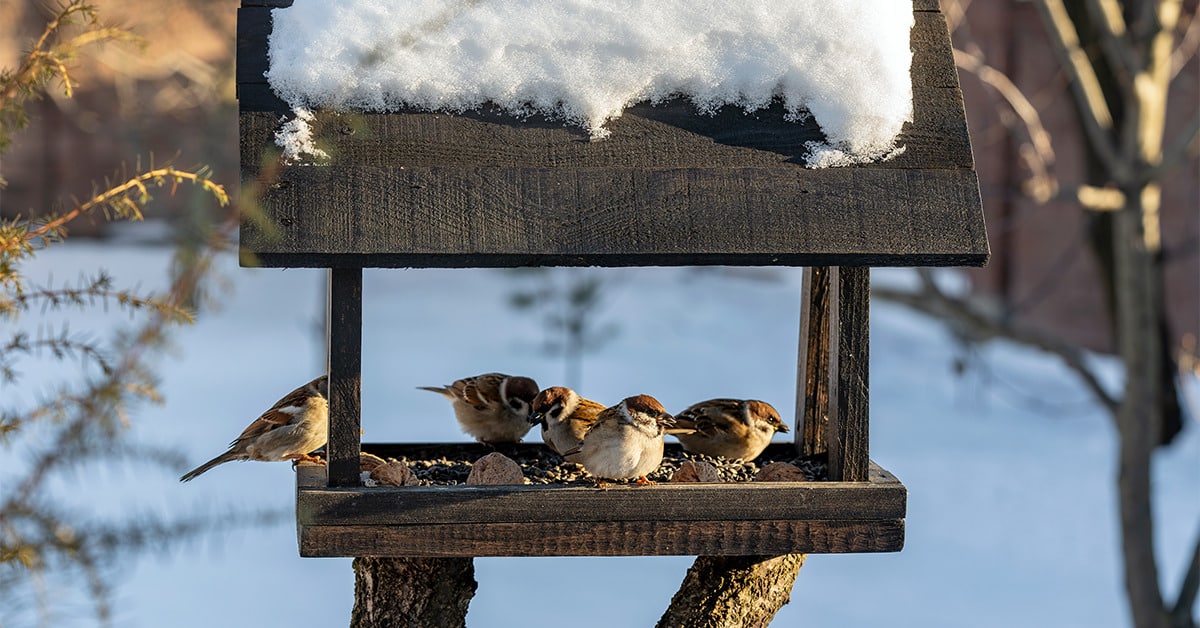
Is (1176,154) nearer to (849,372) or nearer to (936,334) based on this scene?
(849,372)

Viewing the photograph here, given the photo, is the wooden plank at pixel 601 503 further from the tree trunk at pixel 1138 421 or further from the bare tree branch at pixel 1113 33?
the bare tree branch at pixel 1113 33

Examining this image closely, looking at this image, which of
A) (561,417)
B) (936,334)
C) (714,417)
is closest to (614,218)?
(561,417)

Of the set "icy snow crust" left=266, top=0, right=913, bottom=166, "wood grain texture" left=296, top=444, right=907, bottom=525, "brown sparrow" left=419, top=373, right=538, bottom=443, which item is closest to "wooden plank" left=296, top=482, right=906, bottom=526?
"wood grain texture" left=296, top=444, right=907, bottom=525

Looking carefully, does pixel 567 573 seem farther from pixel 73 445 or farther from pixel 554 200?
pixel 73 445

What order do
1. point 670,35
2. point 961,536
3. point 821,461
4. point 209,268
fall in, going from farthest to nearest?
point 961,536
point 821,461
point 670,35
point 209,268

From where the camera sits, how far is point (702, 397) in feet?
30.8

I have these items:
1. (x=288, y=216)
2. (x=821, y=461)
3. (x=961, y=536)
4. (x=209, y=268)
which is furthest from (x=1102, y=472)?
(x=209, y=268)

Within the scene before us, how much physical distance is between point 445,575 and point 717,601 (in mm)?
530

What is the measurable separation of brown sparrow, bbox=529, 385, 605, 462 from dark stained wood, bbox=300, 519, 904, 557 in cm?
43

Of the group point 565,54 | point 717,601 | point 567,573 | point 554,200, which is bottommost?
point 567,573

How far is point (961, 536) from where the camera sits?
780 centimetres

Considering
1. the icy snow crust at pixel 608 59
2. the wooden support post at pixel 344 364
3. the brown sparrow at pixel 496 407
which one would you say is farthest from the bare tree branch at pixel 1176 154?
the wooden support post at pixel 344 364

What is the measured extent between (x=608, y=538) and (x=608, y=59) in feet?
2.67

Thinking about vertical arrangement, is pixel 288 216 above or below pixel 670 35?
below
